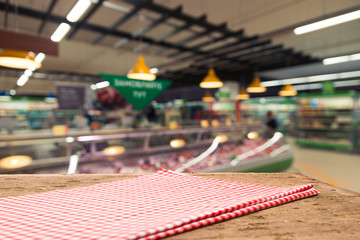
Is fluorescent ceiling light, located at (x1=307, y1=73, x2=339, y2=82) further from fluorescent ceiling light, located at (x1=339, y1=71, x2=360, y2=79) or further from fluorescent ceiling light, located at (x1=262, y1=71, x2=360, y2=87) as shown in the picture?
fluorescent ceiling light, located at (x1=339, y1=71, x2=360, y2=79)

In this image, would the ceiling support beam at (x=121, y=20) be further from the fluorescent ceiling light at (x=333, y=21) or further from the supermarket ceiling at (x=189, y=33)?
the fluorescent ceiling light at (x=333, y=21)

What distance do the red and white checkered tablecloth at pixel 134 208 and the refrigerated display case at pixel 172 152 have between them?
240cm

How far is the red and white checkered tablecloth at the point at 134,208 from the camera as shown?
560 millimetres

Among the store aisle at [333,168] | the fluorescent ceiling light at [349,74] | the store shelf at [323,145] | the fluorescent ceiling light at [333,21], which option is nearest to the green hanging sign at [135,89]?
the fluorescent ceiling light at [333,21]

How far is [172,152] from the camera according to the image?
14.4ft

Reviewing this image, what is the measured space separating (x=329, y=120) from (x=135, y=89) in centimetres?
1076

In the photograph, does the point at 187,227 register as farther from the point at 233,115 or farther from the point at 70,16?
the point at 233,115

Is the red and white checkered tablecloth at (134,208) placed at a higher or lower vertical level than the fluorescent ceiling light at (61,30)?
lower

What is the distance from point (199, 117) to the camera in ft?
46.3

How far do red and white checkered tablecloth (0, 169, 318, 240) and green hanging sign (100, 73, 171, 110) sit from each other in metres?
2.48

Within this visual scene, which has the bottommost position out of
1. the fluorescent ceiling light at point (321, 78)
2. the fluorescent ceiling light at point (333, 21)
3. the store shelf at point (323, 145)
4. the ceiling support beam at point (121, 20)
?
the store shelf at point (323, 145)

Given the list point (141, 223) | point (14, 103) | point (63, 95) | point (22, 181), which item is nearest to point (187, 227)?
point (141, 223)

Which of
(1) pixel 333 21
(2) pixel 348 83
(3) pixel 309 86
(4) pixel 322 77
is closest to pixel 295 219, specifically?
(1) pixel 333 21

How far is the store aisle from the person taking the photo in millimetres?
5527
